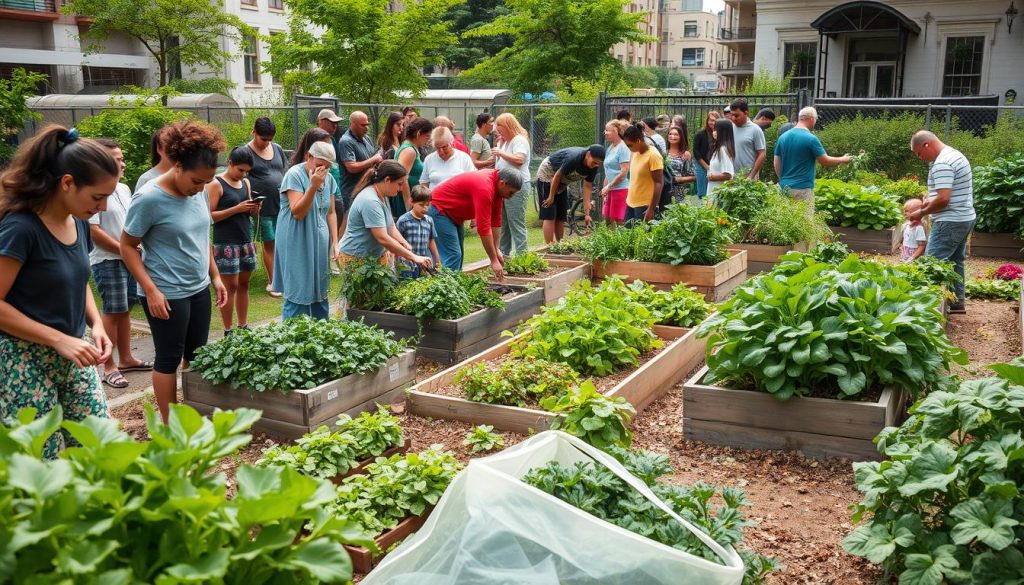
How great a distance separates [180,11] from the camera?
102ft

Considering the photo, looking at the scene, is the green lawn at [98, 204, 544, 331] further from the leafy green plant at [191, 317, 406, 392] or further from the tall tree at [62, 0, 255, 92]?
the tall tree at [62, 0, 255, 92]


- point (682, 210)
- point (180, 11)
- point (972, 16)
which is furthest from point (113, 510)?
point (972, 16)

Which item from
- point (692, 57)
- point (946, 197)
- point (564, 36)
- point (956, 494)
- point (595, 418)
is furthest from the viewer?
point (692, 57)

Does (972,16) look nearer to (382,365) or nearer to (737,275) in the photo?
(737,275)

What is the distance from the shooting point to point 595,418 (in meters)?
4.64

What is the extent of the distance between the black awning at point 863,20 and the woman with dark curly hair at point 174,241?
29914mm

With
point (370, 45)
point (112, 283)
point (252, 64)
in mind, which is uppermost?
point (252, 64)

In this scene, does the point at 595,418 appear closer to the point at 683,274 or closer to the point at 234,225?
the point at 234,225

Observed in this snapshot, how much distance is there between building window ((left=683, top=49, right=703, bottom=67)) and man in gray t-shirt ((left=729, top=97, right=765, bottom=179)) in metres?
106

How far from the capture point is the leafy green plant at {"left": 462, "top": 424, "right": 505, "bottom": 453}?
4.93 meters

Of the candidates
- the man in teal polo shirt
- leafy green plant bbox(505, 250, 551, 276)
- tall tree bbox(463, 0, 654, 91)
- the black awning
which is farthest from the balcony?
leafy green plant bbox(505, 250, 551, 276)

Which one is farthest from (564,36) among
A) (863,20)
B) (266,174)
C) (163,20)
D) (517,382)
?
(517,382)

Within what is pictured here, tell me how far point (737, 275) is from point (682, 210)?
929mm

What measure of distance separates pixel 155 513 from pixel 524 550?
61.1 inches
